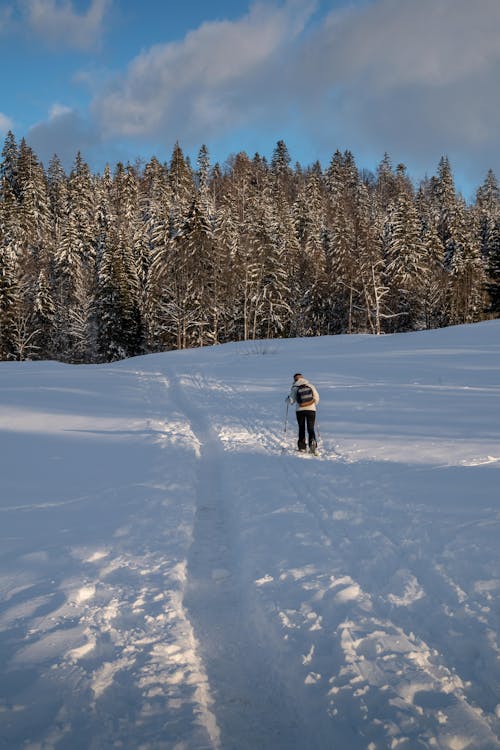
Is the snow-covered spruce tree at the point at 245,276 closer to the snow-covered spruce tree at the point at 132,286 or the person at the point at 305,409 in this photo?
the snow-covered spruce tree at the point at 132,286

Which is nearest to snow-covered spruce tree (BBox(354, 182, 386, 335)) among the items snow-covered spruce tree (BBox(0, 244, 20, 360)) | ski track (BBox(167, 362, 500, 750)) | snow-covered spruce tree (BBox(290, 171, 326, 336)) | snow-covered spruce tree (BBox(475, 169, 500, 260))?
snow-covered spruce tree (BBox(290, 171, 326, 336))

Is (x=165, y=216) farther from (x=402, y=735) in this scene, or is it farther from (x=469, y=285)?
(x=402, y=735)

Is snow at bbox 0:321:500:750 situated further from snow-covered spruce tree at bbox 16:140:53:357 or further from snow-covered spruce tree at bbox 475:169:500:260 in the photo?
snow-covered spruce tree at bbox 475:169:500:260

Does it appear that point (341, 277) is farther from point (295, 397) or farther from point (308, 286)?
point (295, 397)

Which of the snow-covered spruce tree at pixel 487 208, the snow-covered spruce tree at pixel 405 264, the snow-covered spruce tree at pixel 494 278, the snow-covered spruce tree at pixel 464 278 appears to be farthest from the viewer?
the snow-covered spruce tree at pixel 487 208

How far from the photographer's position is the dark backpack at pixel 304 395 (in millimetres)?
10414

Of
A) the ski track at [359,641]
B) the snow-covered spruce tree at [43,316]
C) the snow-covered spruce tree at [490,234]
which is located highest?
the snow-covered spruce tree at [490,234]

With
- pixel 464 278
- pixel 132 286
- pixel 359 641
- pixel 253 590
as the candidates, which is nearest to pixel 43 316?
pixel 132 286

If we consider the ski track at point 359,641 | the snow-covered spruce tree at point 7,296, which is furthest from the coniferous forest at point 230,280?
the ski track at point 359,641

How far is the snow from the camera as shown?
3.18m

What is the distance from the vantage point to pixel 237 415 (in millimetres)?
15188

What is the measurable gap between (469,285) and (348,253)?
1317 cm

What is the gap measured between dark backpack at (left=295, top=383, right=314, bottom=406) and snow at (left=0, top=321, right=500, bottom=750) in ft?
4.35

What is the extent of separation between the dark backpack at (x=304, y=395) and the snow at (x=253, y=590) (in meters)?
1.33
